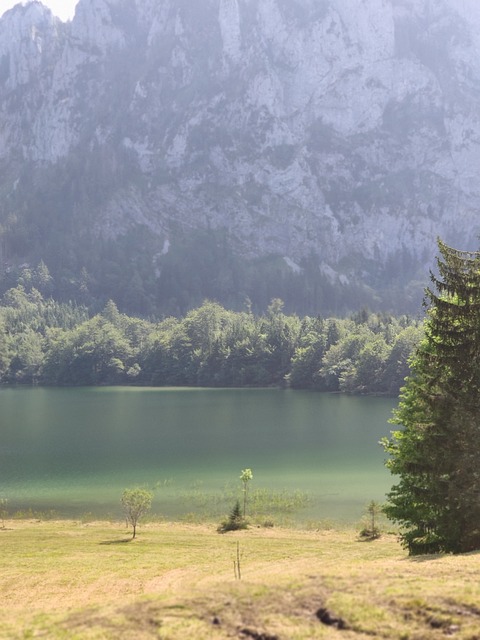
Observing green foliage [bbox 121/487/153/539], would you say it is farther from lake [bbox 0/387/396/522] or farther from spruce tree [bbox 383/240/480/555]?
spruce tree [bbox 383/240/480/555]

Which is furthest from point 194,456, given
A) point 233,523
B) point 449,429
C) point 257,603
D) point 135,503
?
point 257,603

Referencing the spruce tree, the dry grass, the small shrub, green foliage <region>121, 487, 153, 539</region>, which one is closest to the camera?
the dry grass

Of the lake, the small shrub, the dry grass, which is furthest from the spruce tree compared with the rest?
the lake

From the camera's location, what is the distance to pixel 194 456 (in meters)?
66.7

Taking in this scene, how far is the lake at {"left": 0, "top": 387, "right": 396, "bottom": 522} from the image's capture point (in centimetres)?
4819

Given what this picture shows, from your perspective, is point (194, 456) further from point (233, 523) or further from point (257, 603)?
point (257, 603)

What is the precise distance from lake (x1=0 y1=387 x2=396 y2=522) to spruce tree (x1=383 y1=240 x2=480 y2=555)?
1622 cm

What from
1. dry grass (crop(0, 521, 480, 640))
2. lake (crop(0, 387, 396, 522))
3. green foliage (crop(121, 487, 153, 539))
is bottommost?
lake (crop(0, 387, 396, 522))

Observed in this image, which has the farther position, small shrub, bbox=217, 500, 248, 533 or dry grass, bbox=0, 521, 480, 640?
small shrub, bbox=217, 500, 248, 533

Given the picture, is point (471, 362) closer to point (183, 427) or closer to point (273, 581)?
point (273, 581)

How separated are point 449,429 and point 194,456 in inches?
1726

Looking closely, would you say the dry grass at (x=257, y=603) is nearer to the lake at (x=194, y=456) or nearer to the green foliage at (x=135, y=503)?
the green foliage at (x=135, y=503)

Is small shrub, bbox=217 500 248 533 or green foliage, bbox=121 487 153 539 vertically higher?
green foliage, bbox=121 487 153 539

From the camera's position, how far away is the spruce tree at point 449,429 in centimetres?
2527
